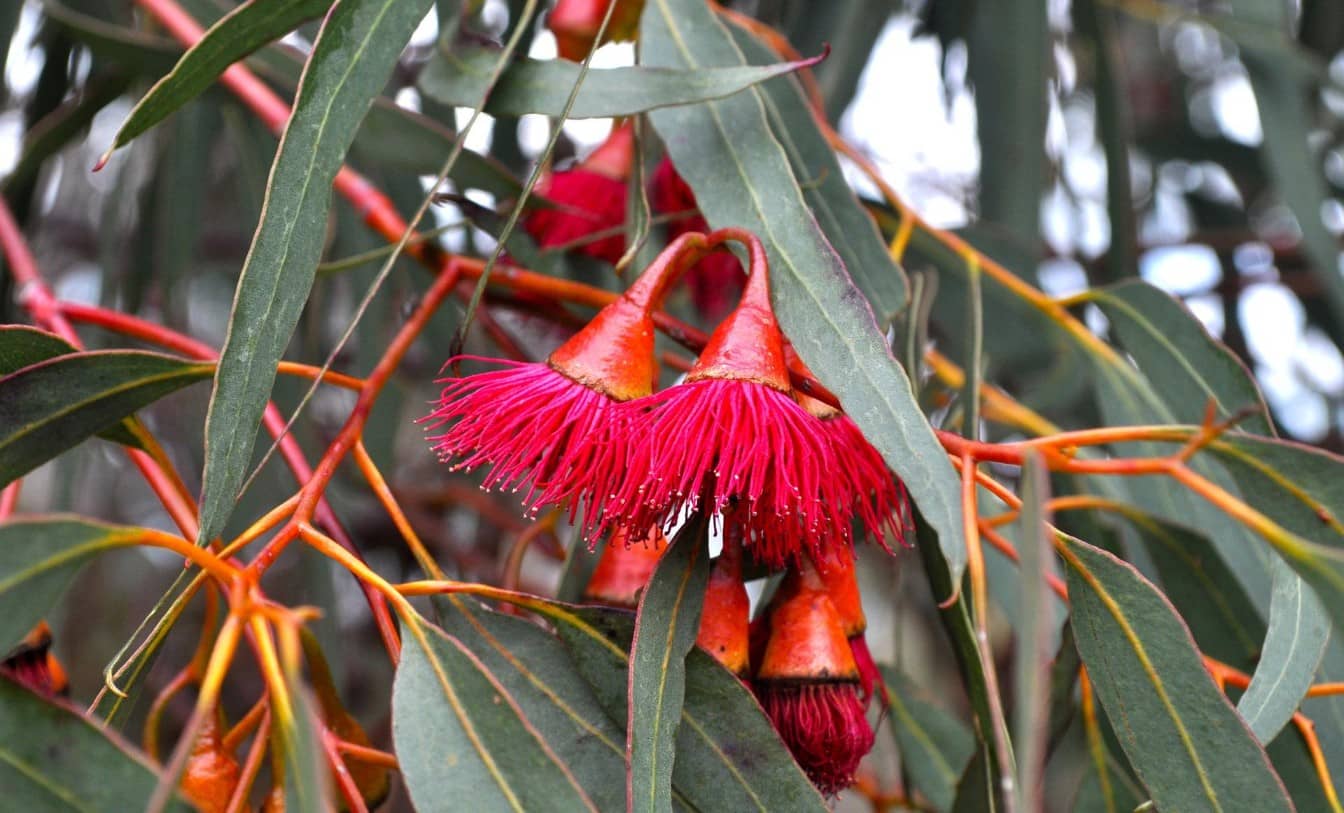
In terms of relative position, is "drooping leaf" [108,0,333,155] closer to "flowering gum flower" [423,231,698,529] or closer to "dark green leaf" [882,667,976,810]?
"flowering gum flower" [423,231,698,529]

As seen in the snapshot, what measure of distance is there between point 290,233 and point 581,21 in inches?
15.9

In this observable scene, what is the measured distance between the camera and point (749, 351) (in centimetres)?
63

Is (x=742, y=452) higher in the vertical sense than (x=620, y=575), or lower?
higher

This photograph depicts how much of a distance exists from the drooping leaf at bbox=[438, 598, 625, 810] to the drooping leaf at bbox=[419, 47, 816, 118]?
0.30 meters

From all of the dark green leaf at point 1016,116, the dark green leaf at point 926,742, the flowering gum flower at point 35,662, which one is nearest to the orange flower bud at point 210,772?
the flowering gum flower at point 35,662

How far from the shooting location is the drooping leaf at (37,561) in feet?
1.73

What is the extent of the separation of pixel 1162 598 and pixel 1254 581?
0.36m

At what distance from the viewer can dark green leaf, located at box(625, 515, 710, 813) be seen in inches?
22.4

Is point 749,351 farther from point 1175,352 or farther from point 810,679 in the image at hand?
point 1175,352

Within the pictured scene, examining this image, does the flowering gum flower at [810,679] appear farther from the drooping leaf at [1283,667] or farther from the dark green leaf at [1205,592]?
the dark green leaf at [1205,592]

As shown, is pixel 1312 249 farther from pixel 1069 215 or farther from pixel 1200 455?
pixel 1069 215

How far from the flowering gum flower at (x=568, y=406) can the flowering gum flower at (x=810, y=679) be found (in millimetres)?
95

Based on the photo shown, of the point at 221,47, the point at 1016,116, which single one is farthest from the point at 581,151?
the point at 221,47

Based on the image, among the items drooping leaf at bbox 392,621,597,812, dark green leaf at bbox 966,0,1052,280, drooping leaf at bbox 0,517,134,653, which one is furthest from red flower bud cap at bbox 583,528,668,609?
dark green leaf at bbox 966,0,1052,280
